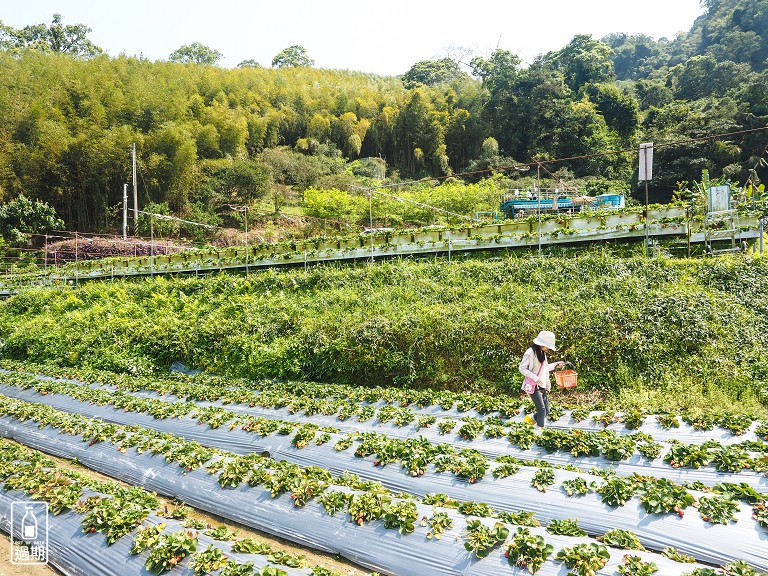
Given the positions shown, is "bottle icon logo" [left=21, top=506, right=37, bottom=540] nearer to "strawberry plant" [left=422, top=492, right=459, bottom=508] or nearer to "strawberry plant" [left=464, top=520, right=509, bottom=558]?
"strawberry plant" [left=422, top=492, right=459, bottom=508]

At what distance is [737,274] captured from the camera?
970 centimetres

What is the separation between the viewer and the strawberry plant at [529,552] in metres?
3.62

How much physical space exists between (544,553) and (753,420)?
12.9ft

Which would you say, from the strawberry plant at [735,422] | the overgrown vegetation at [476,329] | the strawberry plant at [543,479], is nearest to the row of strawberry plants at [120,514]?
the strawberry plant at [543,479]

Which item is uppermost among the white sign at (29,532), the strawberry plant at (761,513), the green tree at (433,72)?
the green tree at (433,72)

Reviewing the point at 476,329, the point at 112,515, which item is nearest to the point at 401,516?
the point at 112,515

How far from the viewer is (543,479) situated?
4.82 meters

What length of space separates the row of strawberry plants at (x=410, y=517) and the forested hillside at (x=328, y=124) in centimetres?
2692

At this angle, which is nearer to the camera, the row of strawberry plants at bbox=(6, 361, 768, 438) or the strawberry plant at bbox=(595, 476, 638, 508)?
the strawberry plant at bbox=(595, 476, 638, 508)

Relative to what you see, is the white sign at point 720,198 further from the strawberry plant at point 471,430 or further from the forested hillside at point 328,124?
the forested hillside at point 328,124

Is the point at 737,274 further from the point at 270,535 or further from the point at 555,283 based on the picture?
the point at 270,535

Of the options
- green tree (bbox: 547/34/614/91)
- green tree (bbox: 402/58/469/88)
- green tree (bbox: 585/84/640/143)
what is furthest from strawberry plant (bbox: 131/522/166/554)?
green tree (bbox: 402/58/469/88)

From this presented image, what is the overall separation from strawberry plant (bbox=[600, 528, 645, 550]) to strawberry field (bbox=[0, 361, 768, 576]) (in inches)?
0.4

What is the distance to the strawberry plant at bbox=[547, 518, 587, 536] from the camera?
13.1 feet
